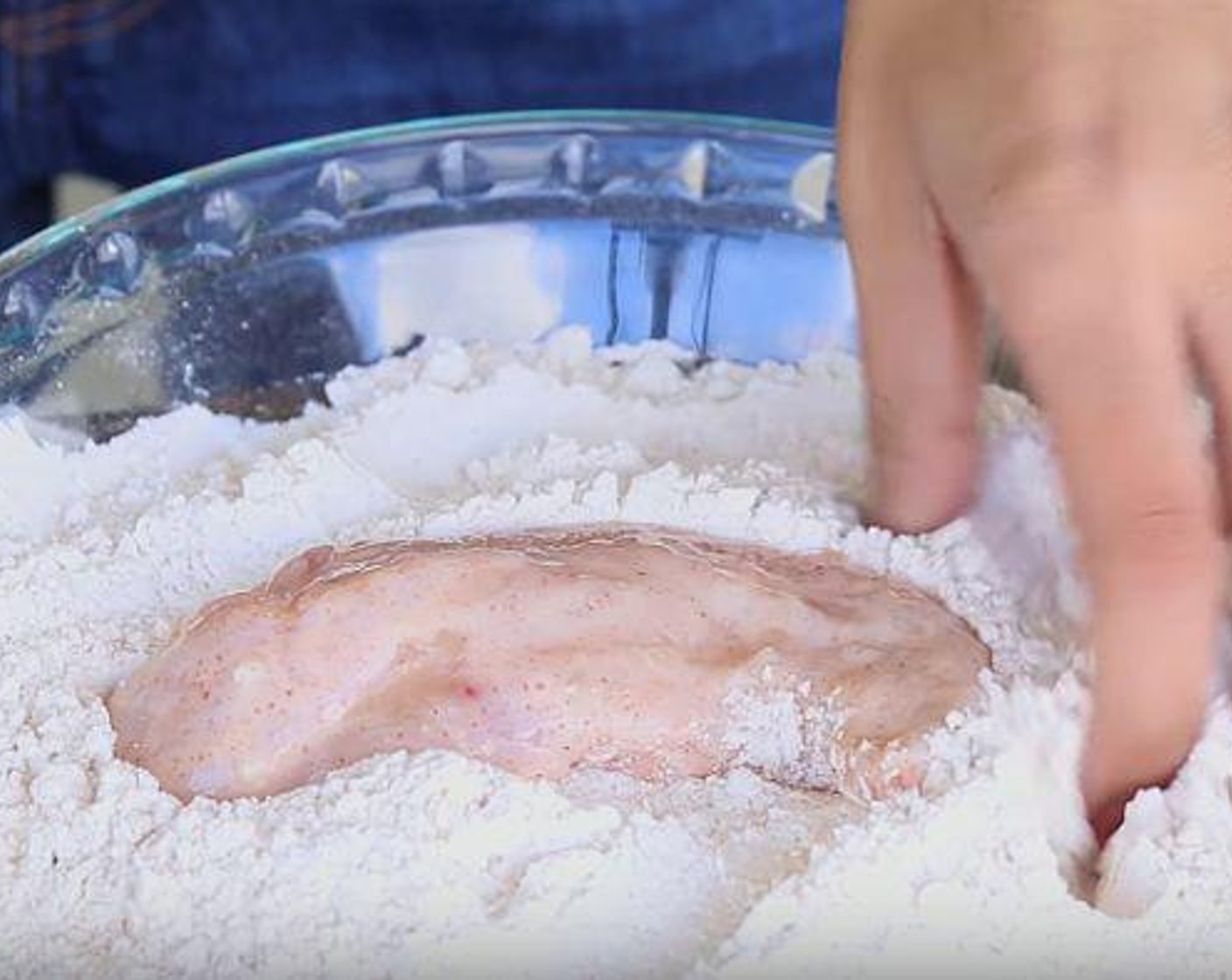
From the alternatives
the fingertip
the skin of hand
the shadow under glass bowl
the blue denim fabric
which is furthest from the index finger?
the blue denim fabric

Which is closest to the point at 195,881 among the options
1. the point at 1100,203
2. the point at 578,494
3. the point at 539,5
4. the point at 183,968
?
the point at 183,968

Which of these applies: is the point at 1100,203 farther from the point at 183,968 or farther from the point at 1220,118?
the point at 183,968

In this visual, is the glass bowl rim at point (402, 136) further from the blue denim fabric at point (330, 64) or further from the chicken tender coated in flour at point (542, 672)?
the chicken tender coated in flour at point (542, 672)

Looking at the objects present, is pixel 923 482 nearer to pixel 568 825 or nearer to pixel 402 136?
pixel 568 825

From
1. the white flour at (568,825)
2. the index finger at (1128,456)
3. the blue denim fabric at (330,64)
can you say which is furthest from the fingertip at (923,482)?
the blue denim fabric at (330,64)

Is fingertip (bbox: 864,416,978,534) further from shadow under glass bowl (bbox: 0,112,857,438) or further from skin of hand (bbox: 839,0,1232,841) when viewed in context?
shadow under glass bowl (bbox: 0,112,857,438)

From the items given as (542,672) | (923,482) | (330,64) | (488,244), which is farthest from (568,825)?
(330,64)
